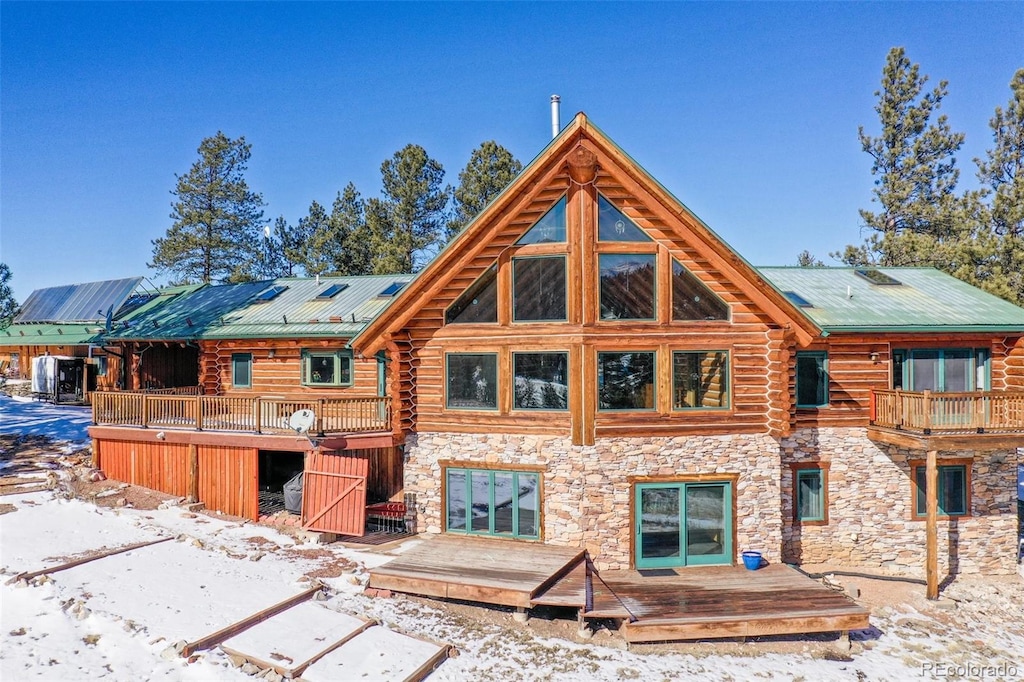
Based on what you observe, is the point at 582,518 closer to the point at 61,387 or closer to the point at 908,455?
the point at 908,455

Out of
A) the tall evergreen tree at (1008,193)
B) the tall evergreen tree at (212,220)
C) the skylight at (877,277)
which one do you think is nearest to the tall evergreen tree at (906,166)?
the tall evergreen tree at (1008,193)

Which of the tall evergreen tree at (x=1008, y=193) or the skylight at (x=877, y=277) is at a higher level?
the tall evergreen tree at (x=1008, y=193)

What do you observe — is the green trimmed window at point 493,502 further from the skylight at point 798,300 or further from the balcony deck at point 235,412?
the skylight at point 798,300

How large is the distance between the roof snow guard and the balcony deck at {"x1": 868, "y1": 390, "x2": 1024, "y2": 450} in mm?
25218

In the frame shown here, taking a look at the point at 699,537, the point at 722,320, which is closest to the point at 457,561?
the point at 699,537

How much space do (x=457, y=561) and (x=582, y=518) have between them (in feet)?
8.73

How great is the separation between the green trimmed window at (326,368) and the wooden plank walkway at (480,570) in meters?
6.45

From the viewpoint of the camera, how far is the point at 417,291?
12961 millimetres

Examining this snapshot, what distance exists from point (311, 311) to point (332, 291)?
5.05 feet

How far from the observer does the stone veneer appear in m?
12.2

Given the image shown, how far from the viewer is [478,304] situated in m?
13.0

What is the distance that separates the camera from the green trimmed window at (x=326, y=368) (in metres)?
17.1

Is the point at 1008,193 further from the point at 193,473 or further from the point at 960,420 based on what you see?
the point at 193,473

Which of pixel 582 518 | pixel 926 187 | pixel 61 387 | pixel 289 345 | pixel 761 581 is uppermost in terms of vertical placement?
pixel 926 187
